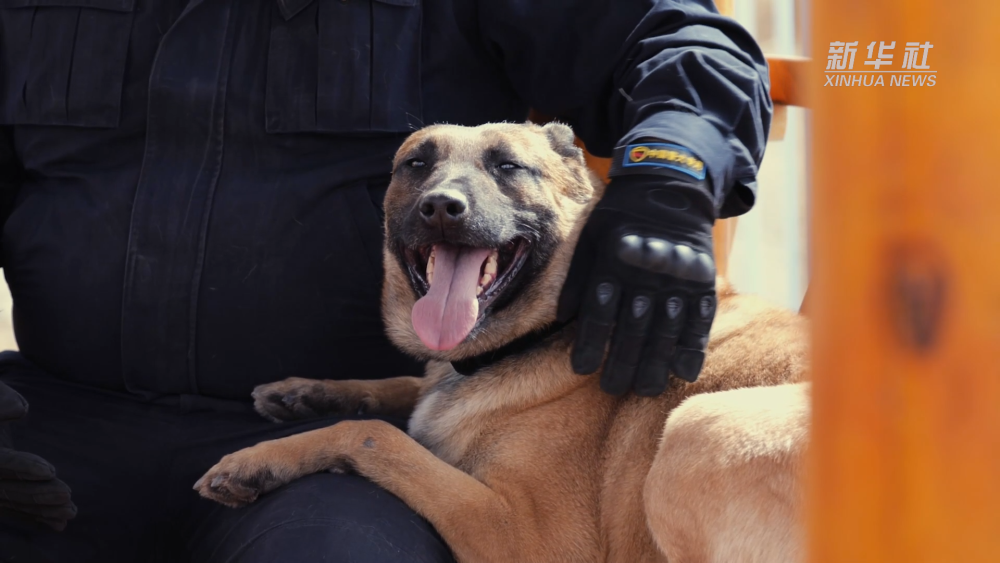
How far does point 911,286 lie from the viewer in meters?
0.60

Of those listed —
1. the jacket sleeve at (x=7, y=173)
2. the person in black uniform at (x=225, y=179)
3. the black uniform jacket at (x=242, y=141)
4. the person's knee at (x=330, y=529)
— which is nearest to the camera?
the person's knee at (x=330, y=529)

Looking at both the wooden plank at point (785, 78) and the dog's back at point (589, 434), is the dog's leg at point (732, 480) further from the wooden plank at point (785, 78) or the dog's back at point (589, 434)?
the wooden plank at point (785, 78)

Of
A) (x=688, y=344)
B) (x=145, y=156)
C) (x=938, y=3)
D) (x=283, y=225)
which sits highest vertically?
(x=938, y=3)

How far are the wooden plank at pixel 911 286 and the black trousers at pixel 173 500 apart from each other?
1174mm

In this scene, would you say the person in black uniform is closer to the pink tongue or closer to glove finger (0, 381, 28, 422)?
glove finger (0, 381, 28, 422)

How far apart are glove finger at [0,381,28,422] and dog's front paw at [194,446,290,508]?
1.32ft

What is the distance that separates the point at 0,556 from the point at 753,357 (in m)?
1.72

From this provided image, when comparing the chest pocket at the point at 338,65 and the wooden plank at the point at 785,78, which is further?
the wooden plank at the point at 785,78

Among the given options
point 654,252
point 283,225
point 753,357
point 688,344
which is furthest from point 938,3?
point 283,225

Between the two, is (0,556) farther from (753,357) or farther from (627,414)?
(753,357)

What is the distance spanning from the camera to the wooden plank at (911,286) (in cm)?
58

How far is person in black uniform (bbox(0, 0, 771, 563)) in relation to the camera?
6.57 feet

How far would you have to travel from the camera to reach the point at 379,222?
7.59 ft

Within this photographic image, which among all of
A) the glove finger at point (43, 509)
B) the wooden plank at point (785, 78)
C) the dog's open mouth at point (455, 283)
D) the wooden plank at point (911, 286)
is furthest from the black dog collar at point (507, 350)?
the wooden plank at point (911, 286)
